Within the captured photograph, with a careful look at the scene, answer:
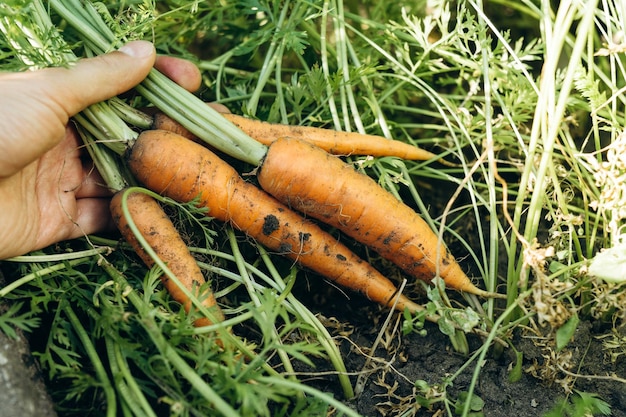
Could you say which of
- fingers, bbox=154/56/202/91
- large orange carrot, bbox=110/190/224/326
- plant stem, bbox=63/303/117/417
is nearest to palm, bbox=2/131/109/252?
large orange carrot, bbox=110/190/224/326

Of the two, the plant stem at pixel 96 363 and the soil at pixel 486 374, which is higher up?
the plant stem at pixel 96 363

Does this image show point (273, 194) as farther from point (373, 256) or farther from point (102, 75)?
point (102, 75)

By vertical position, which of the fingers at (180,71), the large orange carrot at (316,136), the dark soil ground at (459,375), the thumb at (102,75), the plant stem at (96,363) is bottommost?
the dark soil ground at (459,375)

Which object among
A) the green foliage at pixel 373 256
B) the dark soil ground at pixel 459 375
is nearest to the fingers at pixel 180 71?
the green foliage at pixel 373 256

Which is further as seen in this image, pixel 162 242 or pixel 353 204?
pixel 353 204

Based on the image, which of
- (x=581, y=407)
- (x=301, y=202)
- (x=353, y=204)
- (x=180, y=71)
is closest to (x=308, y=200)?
(x=301, y=202)

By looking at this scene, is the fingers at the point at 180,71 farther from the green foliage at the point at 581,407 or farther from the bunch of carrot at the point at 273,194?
the green foliage at the point at 581,407

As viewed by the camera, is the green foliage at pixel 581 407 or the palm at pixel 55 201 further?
the palm at pixel 55 201

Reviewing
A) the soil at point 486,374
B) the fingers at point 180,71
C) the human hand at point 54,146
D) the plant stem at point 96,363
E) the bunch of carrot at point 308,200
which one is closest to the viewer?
the plant stem at point 96,363

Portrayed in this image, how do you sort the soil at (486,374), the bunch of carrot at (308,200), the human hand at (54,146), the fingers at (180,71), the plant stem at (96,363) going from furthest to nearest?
the fingers at (180,71) → the bunch of carrot at (308,200) → the soil at (486,374) → the human hand at (54,146) → the plant stem at (96,363)
